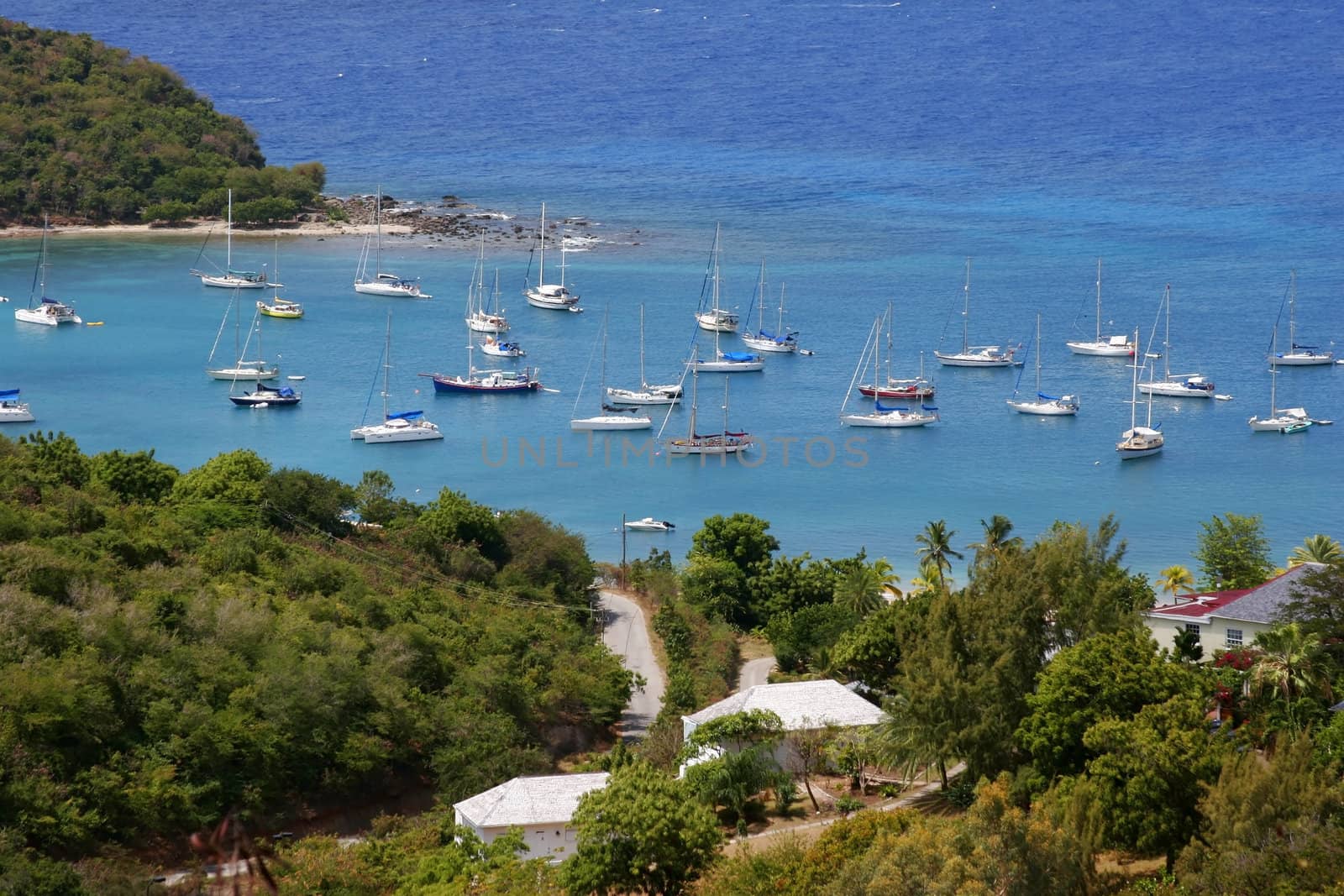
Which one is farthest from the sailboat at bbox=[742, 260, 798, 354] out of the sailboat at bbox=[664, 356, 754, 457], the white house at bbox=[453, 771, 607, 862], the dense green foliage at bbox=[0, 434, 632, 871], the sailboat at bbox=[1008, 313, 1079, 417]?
the white house at bbox=[453, 771, 607, 862]

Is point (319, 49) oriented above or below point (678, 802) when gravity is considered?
above

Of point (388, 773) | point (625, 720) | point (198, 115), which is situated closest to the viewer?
point (388, 773)

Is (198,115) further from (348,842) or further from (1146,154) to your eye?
(348,842)

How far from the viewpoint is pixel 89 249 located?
4090 inches

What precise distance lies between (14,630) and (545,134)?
117 m

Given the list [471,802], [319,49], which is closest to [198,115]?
[319,49]

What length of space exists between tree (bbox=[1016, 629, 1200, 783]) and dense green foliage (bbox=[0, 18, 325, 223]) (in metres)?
86.9

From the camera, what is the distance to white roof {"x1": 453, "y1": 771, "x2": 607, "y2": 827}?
101ft

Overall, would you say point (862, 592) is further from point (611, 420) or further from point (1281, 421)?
point (1281, 421)

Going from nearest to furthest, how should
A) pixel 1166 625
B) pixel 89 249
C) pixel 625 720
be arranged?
pixel 1166 625
pixel 625 720
pixel 89 249

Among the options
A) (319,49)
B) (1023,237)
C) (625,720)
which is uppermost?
(319,49)

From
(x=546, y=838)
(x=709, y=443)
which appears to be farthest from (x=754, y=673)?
(x=709, y=443)

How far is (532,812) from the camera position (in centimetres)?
3112

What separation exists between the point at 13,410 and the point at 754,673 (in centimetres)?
4198
